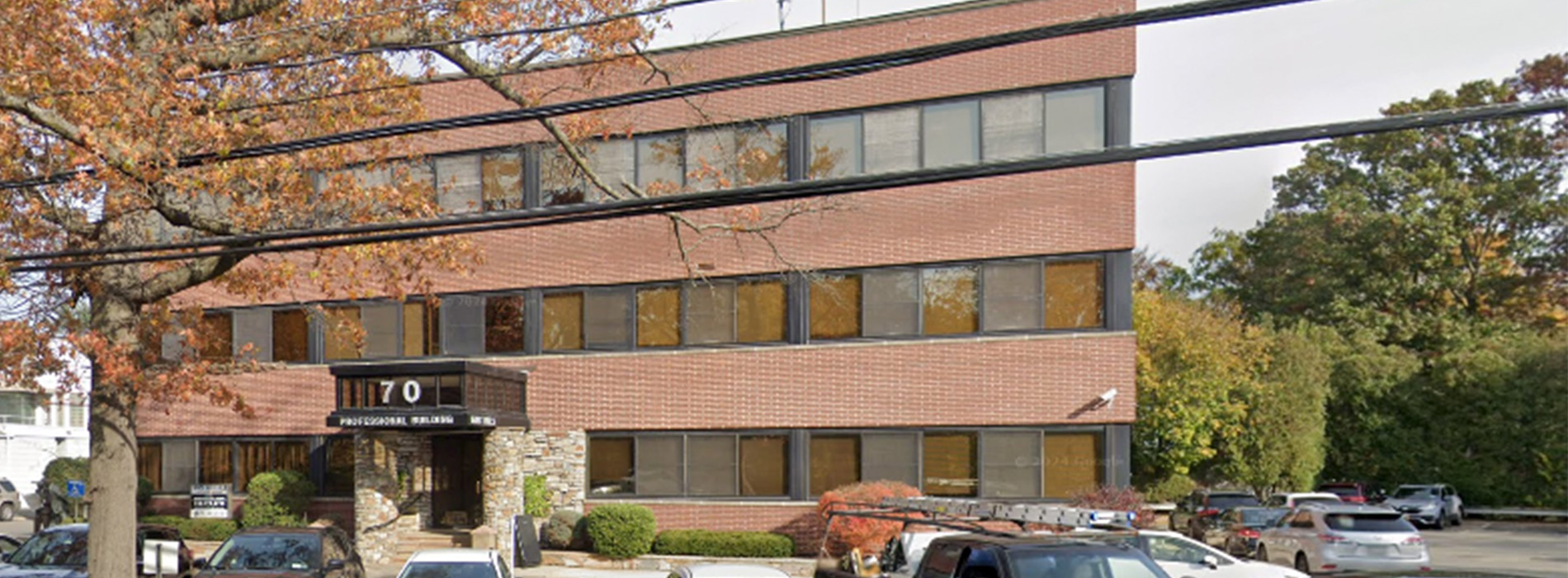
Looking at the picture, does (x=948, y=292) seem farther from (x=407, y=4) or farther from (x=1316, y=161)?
(x=1316, y=161)

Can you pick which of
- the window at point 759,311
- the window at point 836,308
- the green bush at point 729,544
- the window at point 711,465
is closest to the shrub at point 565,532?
the green bush at point 729,544

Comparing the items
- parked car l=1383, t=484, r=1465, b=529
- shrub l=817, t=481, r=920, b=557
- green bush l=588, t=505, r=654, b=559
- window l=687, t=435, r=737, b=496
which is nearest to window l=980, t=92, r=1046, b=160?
shrub l=817, t=481, r=920, b=557

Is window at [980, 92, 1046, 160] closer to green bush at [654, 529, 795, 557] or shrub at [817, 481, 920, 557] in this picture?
shrub at [817, 481, 920, 557]

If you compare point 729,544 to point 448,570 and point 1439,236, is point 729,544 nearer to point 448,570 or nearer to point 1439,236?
point 448,570

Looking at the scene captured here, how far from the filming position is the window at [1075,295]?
2614 centimetres

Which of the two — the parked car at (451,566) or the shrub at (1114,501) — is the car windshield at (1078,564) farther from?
the shrub at (1114,501)

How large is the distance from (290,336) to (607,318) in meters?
9.23

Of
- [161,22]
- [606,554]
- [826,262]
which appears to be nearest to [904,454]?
[826,262]

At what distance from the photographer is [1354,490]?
153 feet

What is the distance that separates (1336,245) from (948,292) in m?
32.7

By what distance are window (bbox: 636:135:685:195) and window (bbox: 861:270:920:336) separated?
4945 millimetres

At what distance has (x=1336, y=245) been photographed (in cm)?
5369

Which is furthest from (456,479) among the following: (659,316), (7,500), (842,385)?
(7,500)

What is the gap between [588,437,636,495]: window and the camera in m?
29.9
